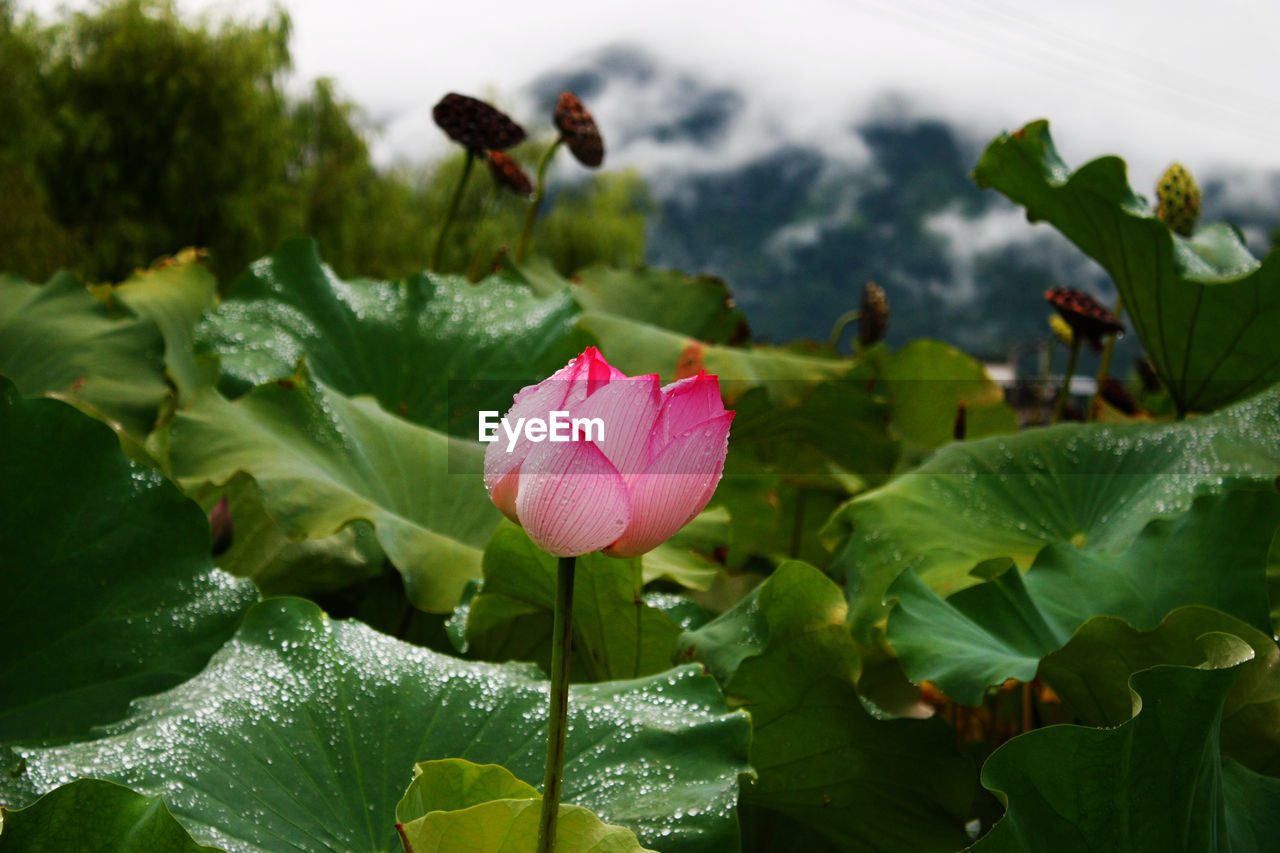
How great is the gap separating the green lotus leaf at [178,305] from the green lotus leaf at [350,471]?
16 cm

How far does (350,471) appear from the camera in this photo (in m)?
0.65

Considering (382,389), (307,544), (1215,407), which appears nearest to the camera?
(307,544)

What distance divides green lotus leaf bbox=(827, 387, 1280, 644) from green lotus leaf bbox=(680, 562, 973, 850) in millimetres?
72

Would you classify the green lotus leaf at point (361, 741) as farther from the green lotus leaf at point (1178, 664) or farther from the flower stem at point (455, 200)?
the flower stem at point (455, 200)

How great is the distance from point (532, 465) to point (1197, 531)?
396 mm

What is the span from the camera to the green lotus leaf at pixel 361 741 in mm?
348

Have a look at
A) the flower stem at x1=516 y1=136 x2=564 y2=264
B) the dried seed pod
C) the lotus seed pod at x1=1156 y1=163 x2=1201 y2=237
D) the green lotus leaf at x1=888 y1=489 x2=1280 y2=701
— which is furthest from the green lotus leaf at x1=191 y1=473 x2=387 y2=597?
the dried seed pod

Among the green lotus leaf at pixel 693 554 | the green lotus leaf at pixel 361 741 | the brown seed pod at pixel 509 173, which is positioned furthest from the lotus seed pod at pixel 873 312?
the green lotus leaf at pixel 361 741

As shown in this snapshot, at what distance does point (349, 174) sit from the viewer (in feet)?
34.9

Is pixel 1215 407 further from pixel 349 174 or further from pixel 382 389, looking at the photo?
pixel 349 174

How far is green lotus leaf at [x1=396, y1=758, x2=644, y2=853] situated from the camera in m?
0.27

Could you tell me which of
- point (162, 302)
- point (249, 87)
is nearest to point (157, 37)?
point (249, 87)

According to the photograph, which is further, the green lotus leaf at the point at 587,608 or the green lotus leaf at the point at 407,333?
the green lotus leaf at the point at 407,333

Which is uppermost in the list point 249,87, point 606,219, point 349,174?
point 249,87
